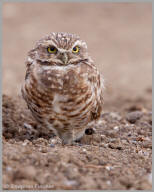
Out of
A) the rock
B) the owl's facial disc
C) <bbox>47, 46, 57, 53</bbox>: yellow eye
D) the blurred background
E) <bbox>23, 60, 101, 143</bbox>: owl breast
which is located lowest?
the rock

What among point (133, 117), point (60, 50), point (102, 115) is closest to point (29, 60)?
point (60, 50)

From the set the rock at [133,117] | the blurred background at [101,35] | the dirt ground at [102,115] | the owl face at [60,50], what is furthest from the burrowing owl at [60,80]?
the blurred background at [101,35]

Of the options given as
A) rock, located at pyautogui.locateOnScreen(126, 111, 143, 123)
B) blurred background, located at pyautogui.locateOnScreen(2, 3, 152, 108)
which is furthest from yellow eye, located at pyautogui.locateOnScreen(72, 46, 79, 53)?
blurred background, located at pyautogui.locateOnScreen(2, 3, 152, 108)

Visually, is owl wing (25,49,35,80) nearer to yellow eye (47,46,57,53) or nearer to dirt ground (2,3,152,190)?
yellow eye (47,46,57,53)

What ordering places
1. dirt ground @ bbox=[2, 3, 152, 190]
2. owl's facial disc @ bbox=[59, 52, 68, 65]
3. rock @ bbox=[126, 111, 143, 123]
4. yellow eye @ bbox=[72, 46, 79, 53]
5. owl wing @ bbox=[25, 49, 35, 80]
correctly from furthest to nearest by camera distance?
rock @ bbox=[126, 111, 143, 123] → owl wing @ bbox=[25, 49, 35, 80] → yellow eye @ bbox=[72, 46, 79, 53] → owl's facial disc @ bbox=[59, 52, 68, 65] → dirt ground @ bbox=[2, 3, 152, 190]

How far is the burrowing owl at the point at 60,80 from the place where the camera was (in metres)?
4.06

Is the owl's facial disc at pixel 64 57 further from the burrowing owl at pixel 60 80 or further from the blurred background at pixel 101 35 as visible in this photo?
the blurred background at pixel 101 35

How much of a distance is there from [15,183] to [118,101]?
4884 mm

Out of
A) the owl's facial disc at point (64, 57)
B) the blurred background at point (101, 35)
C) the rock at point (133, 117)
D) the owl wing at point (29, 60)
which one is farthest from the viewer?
the blurred background at point (101, 35)

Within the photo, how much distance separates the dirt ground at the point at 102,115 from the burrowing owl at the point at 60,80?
0.37 m

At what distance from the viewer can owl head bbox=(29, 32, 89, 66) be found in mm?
4016

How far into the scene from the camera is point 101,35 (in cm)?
1327

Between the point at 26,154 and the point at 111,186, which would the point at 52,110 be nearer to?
the point at 26,154

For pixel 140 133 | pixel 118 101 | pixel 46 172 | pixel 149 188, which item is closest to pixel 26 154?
pixel 46 172
